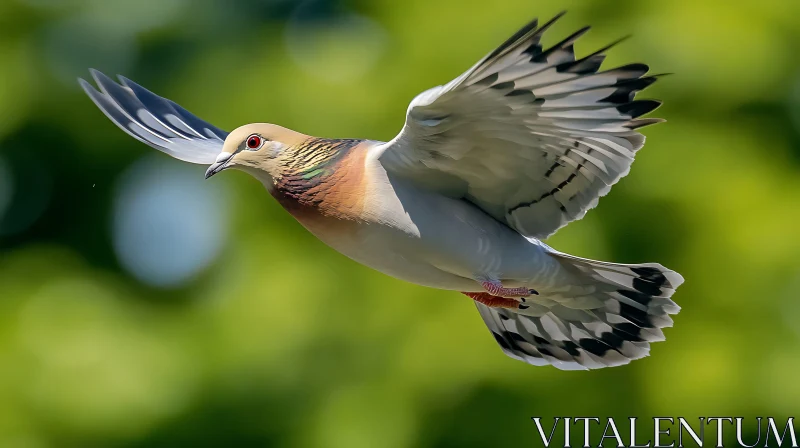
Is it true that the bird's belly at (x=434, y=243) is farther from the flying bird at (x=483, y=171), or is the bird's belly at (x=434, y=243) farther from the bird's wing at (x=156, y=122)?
the bird's wing at (x=156, y=122)

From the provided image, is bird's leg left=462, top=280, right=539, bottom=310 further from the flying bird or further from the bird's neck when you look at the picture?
the bird's neck

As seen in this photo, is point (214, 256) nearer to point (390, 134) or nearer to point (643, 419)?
point (390, 134)

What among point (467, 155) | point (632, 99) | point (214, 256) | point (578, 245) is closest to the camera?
point (632, 99)

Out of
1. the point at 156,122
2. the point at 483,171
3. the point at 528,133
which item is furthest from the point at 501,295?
the point at 156,122

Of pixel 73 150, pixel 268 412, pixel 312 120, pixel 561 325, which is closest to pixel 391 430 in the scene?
pixel 268 412

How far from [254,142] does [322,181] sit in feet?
0.90

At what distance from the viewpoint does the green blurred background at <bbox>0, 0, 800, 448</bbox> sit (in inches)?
281

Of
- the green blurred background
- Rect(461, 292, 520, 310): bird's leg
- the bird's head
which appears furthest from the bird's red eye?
the green blurred background

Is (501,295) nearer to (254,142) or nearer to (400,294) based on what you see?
(254,142)

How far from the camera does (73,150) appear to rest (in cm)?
930

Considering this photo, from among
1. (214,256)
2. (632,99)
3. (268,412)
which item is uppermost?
(632,99)

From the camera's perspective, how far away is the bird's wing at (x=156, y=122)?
420cm

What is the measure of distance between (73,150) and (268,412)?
3018 mm

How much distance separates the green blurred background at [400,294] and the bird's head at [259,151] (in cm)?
353
